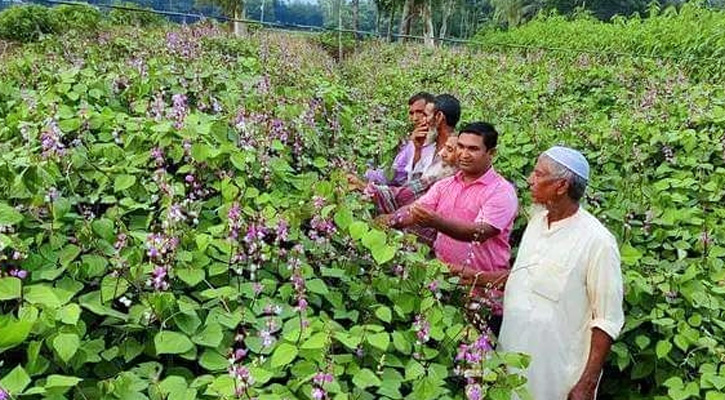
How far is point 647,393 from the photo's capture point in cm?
311

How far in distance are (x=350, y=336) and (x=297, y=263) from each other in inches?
16.9

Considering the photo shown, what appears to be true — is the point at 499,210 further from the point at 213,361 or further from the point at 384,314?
the point at 213,361

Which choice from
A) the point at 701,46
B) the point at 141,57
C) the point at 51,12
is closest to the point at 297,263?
the point at 141,57

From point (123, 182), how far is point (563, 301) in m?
1.69

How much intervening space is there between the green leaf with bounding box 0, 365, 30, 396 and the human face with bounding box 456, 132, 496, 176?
88.0 inches

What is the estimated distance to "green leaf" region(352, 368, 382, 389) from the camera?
1.93m

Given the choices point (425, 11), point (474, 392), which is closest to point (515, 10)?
point (425, 11)

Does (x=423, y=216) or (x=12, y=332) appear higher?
(x=12, y=332)

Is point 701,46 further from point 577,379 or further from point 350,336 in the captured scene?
point 350,336

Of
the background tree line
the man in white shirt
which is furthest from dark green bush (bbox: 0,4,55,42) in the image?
the man in white shirt

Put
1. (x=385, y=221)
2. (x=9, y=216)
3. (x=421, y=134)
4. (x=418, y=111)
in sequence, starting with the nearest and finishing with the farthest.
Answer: (x=9, y=216)
(x=385, y=221)
(x=421, y=134)
(x=418, y=111)

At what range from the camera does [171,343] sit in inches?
75.2

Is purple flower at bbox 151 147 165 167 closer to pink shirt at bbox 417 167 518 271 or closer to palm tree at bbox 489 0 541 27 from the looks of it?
pink shirt at bbox 417 167 518 271

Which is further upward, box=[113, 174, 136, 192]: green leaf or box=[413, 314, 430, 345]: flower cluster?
box=[113, 174, 136, 192]: green leaf
